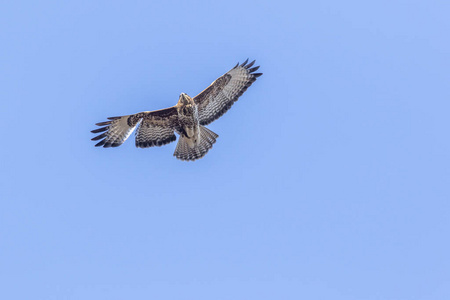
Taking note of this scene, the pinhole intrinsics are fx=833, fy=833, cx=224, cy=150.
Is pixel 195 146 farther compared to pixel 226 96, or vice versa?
pixel 195 146

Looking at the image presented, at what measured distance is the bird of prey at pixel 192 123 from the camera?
1795 cm

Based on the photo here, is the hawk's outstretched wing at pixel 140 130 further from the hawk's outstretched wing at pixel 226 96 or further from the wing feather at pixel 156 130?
the hawk's outstretched wing at pixel 226 96

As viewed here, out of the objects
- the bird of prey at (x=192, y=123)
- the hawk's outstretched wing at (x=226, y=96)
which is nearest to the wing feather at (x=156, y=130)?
the bird of prey at (x=192, y=123)

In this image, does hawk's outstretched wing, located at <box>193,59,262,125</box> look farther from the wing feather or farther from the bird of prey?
the wing feather

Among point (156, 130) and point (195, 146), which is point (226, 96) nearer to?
point (195, 146)

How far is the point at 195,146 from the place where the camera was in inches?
723

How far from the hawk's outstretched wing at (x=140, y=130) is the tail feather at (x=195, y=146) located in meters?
0.29

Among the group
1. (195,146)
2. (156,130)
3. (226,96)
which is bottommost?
(195,146)

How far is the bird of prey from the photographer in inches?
707

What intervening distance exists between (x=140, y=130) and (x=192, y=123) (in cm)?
122

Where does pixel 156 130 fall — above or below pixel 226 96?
below

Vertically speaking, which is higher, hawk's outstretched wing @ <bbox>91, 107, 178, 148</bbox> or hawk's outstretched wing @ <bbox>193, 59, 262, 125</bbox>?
hawk's outstretched wing @ <bbox>193, 59, 262, 125</bbox>

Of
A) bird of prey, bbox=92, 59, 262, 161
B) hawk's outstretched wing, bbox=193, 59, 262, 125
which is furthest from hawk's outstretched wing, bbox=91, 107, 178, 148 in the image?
hawk's outstretched wing, bbox=193, 59, 262, 125

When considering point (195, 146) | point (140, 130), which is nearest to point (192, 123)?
point (195, 146)
